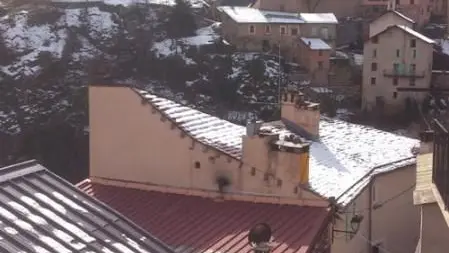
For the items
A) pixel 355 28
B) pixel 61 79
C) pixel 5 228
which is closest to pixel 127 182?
pixel 5 228

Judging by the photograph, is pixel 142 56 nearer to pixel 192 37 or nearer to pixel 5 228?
pixel 192 37

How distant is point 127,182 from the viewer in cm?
1370

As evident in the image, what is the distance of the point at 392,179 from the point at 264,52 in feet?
145

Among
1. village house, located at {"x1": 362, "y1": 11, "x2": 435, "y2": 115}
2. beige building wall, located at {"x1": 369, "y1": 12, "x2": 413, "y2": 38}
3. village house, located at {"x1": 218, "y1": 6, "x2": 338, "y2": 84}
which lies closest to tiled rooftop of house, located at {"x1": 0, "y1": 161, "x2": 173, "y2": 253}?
village house, located at {"x1": 362, "y1": 11, "x2": 435, "y2": 115}

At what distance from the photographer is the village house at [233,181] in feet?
38.3

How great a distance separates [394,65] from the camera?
49.5 meters

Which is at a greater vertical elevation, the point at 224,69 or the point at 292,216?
the point at 292,216

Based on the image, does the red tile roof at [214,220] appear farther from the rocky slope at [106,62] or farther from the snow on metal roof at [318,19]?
the snow on metal roof at [318,19]

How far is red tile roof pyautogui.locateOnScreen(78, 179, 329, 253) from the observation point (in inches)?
438

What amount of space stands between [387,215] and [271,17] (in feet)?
145

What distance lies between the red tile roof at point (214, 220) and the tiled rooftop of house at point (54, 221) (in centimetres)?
399

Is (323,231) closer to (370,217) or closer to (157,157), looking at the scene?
(370,217)

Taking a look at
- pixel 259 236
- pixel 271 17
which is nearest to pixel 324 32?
pixel 271 17

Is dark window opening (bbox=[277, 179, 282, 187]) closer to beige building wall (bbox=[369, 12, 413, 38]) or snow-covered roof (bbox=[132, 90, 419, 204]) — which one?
snow-covered roof (bbox=[132, 90, 419, 204])
